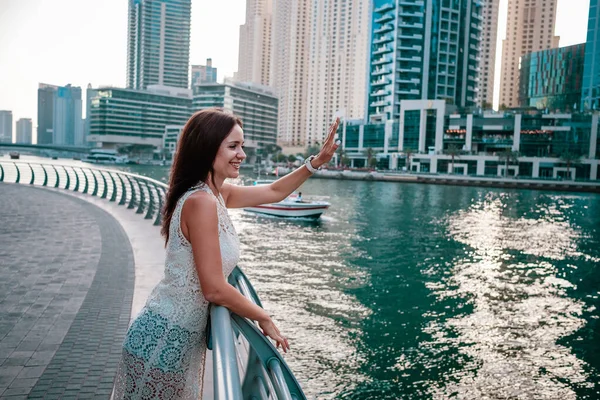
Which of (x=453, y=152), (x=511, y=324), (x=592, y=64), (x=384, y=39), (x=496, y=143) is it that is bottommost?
(x=511, y=324)

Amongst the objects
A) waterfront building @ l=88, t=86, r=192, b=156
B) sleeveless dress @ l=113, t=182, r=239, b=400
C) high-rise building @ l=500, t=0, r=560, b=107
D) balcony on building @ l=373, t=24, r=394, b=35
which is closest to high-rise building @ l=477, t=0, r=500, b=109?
high-rise building @ l=500, t=0, r=560, b=107

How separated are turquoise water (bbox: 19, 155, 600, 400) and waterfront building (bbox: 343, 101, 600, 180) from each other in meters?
72.3

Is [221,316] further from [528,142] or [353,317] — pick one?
[528,142]

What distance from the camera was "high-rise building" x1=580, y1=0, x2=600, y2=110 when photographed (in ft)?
368

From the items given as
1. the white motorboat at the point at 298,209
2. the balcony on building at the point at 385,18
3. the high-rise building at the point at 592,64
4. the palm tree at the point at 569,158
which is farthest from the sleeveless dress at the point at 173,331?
the high-rise building at the point at 592,64

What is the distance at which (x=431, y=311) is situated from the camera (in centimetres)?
1262

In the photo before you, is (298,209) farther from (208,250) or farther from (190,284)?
(208,250)

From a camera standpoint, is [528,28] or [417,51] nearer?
[417,51]

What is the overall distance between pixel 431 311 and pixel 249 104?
165 metres

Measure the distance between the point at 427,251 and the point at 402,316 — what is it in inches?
403

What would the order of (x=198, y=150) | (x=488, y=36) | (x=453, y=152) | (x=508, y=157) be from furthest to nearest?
(x=488, y=36), (x=453, y=152), (x=508, y=157), (x=198, y=150)

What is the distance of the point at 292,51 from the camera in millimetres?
194000

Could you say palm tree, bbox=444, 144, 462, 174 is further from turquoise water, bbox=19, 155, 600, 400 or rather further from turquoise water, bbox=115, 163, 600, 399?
turquoise water, bbox=115, 163, 600, 399

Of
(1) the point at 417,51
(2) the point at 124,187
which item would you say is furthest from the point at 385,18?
(2) the point at 124,187
